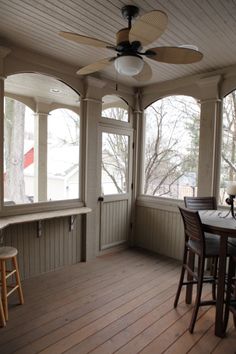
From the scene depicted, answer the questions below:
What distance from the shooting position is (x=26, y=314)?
2.37 metres

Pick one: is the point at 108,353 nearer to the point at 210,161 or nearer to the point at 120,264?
the point at 120,264

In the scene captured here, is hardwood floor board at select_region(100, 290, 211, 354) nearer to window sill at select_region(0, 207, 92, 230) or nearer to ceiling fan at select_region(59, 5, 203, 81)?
window sill at select_region(0, 207, 92, 230)

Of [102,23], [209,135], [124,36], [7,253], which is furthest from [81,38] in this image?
[209,135]

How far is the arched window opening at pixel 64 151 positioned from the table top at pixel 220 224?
6.40 ft

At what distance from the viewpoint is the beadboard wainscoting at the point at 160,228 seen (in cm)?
382

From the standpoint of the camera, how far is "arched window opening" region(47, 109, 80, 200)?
11.9 feet

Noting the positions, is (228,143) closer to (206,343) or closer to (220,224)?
(220,224)

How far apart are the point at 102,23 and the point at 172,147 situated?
2168mm

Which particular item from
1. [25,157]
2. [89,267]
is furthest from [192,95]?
[89,267]

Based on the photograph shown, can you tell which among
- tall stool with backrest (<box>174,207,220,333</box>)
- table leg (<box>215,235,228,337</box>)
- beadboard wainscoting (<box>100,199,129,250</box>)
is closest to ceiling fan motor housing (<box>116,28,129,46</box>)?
tall stool with backrest (<box>174,207,220,333</box>)

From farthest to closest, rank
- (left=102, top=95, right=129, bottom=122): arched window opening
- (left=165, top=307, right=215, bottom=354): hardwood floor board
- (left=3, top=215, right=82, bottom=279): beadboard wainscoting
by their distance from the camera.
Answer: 1. (left=102, top=95, right=129, bottom=122): arched window opening
2. (left=3, top=215, right=82, bottom=279): beadboard wainscoting
3. (left=165, top=307, right=215, bottom=354): hardwood floor board

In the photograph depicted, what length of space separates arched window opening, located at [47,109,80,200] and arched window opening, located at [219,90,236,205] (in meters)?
2.04

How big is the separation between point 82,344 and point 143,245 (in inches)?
96.6

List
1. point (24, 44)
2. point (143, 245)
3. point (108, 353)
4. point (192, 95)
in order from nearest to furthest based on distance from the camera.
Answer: point (108, 353) → point (24, 44) → point (192, 95) → point (143, 245)
